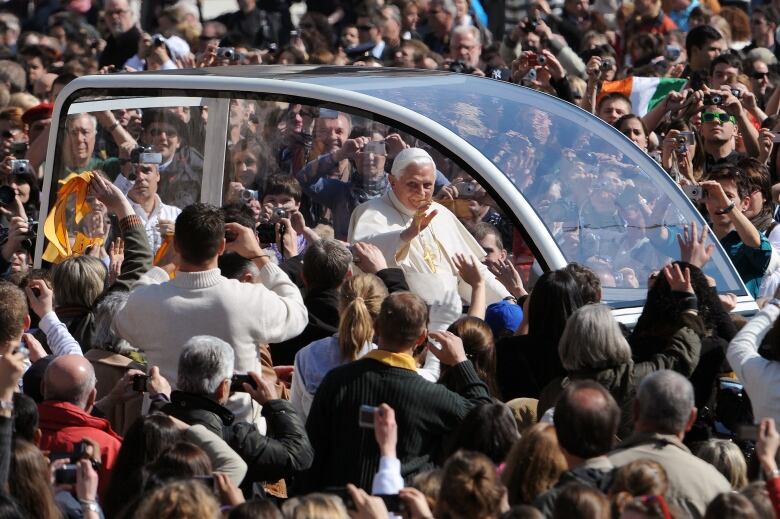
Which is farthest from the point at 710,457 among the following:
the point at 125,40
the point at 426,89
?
the point at 125,40

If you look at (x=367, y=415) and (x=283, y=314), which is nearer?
(x=367, y=415)

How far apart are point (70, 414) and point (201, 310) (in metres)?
0.88

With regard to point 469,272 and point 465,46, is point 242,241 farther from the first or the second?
point 465,46

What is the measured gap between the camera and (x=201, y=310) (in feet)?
21.5

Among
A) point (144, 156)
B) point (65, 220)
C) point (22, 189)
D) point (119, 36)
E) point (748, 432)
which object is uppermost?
point (748, 432)

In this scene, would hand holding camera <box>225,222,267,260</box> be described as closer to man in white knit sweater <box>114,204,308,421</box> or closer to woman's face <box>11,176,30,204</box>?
man in white knit sweater <box>114,204,308,421</box>

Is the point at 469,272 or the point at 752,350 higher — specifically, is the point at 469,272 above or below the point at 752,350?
below

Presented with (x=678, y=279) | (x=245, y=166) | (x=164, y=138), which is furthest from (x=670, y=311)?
(x=164, y=138)

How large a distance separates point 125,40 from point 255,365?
9711mm

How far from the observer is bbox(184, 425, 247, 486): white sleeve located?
5586 millimetres

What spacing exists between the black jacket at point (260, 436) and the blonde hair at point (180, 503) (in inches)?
42.6

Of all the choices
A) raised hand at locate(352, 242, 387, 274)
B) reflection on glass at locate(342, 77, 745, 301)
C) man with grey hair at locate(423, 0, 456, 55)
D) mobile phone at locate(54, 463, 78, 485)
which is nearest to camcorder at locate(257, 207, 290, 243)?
raised hand at locate(352, 242, 387, 274)

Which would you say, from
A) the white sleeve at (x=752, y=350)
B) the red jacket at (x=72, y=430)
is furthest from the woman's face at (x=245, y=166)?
the white sleeve at (x=752, y=350)

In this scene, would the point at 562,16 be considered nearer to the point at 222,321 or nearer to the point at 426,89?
the point at 426,89
